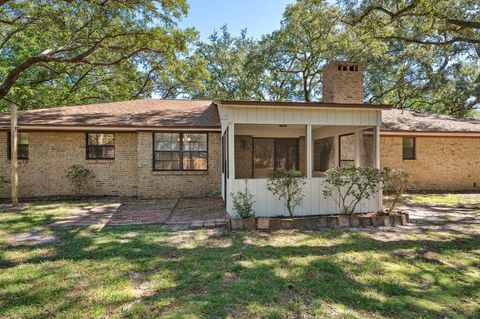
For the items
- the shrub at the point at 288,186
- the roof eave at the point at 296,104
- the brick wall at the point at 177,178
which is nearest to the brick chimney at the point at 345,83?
the roof eave at the point at 296,104

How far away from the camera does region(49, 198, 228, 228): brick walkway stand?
22.1ft

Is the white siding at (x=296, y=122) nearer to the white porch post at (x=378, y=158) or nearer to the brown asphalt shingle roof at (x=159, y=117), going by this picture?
the white porch post at (x=378, y=158)

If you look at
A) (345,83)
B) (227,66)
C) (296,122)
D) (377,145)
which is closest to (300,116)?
(296,122)

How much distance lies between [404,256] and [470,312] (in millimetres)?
1608

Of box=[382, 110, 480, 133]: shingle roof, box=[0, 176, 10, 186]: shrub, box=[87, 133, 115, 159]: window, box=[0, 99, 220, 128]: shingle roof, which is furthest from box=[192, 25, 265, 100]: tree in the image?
box=[0, 176, 10, 186]: shrub

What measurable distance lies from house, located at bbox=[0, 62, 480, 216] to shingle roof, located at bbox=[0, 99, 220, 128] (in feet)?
0.12

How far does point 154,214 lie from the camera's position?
7.77m

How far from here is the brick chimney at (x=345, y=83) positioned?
10.4 m

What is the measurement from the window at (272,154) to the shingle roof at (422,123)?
4.04 metres

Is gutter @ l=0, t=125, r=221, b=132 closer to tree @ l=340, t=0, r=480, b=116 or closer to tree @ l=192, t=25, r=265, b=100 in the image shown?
tree @ l=340, t=0, r=480, b=116

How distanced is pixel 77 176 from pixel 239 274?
8933 mm

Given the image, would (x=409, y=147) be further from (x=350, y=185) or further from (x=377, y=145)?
(x=350, y=185)

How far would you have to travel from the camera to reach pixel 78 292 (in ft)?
10.9

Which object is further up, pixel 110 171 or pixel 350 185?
pixel 110 171
